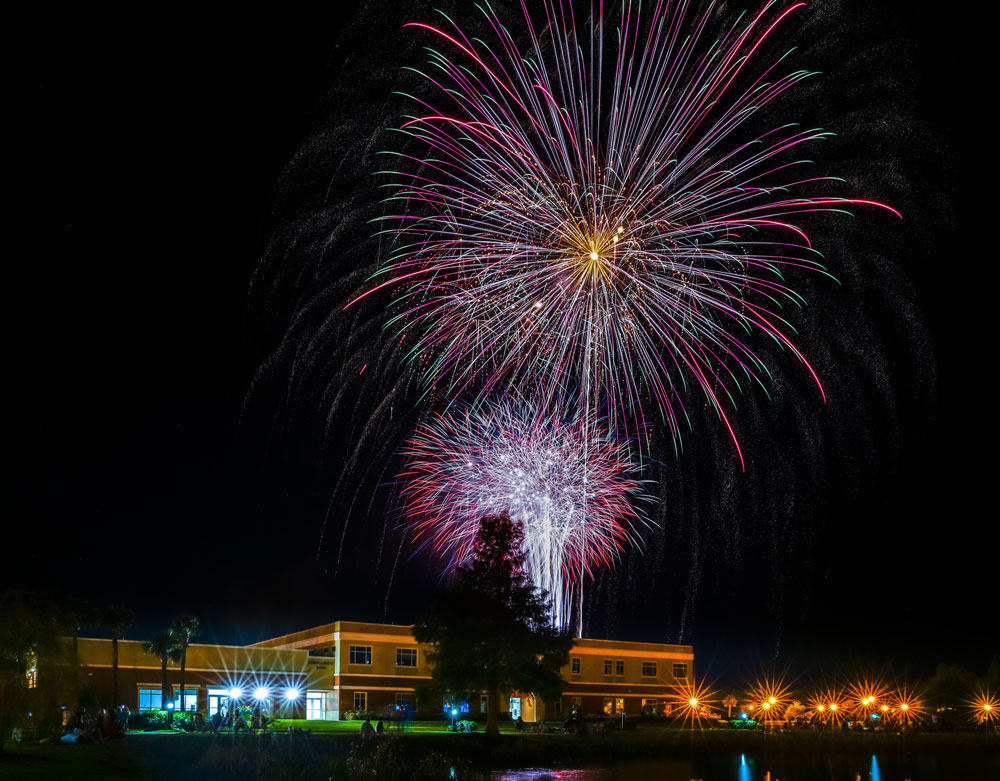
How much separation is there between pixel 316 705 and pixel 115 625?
13629 mm

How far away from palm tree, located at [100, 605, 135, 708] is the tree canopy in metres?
18.7

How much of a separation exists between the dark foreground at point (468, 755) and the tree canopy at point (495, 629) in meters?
2.82

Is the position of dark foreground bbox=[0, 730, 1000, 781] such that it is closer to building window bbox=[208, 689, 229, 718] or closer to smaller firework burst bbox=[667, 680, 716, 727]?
smaller firework burst bbox=[667, 680, 716, 727]

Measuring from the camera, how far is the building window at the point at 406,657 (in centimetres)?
6209

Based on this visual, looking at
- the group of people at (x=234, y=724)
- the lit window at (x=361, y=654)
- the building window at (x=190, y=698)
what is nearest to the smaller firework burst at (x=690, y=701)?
the lit window at (x=361, y=654)

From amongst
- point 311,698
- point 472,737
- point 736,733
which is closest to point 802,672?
point 736,733

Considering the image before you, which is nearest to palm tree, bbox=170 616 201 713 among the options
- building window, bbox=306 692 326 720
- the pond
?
building window, bbox=306 692 326 720

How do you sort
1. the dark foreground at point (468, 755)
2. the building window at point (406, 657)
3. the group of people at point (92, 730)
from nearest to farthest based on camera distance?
1. the dark foreground at point (468, 755)
2. the group of people at point (92, 730)
3. the building window at point (406, 657)

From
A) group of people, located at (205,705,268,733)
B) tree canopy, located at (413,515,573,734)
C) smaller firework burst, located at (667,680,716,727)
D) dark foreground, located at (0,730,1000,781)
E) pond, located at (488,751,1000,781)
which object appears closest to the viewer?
dark foreground, located at (0,730,1000,781)

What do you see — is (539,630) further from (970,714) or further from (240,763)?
(970,714)

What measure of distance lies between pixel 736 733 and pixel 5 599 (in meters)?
41.0

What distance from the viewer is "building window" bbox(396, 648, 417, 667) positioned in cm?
6209

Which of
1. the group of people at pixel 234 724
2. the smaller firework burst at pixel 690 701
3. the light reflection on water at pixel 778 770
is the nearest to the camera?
the light reflection on water at pixel 778 770

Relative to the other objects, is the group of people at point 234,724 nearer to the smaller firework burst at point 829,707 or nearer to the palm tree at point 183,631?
the palm tree at point 183,631
